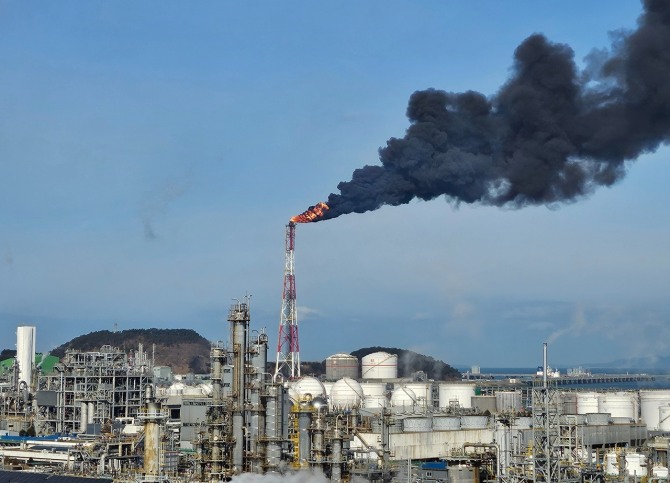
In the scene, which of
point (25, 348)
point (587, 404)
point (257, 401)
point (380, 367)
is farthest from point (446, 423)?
point (25, 348)

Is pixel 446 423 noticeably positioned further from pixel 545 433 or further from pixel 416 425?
pixel 545 433

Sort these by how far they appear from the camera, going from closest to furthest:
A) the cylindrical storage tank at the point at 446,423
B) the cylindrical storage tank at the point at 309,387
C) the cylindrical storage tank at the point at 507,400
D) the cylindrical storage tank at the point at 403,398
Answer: the cylindrical storage tank at the point at 446,423, the cylindrical storage tank at the point at 309,387, the cylindrical storage tank at the point at 403,398, the cylindrical storage tank at the point at 507,400

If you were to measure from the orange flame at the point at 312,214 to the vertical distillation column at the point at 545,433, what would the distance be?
23.9m

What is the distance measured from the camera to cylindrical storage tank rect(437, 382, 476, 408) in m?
78.1

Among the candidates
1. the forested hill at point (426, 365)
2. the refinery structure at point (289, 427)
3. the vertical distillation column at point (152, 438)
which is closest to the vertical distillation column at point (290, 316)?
the refinery structure at point (289, 427)

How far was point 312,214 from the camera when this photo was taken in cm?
5956

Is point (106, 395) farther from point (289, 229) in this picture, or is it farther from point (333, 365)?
point (333, 365)

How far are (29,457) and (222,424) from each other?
17.3 metres

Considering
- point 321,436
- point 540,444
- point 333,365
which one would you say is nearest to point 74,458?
point 321,436

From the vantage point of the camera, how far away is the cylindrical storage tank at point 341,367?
101m

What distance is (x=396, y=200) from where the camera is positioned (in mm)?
49469

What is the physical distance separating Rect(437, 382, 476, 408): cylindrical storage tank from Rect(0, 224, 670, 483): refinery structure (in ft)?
0.35

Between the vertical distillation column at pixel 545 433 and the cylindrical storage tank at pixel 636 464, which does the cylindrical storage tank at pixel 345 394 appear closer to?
the cylindrical storage tank at pixel 636 464

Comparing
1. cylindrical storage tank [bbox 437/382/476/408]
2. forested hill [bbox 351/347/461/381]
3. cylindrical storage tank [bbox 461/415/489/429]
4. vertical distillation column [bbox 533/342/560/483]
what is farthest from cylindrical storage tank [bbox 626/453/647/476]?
forested hill [bbox 351/347/461/381]
